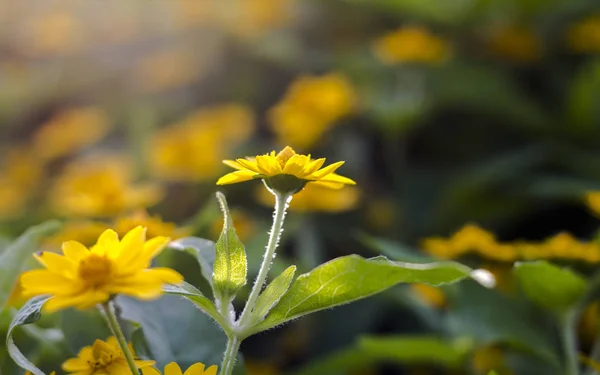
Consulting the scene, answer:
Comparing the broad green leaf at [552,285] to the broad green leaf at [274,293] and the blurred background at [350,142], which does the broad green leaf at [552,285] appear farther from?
the broad green leaf at [274,293]

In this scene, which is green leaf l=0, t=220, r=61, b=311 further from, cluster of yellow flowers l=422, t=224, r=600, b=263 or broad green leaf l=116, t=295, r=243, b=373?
cluster of yellow flowers l=422, t=224, r=600, b=263

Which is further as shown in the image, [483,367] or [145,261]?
[483,367]

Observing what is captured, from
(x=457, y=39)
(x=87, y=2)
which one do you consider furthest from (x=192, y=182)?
(x=87, y=2)

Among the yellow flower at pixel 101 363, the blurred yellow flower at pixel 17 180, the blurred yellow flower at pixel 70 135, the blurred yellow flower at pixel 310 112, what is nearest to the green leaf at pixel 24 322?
the yellow flower at pixel 101 363

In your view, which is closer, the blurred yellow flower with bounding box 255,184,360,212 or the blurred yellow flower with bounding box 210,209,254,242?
the blurred yellow flower with bounding box 210,209,254,242

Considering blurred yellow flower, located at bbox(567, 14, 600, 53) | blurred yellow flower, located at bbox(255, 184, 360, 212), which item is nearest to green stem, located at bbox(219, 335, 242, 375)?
blurred yellow flower, located at bbox(255, 184, 360, 212)

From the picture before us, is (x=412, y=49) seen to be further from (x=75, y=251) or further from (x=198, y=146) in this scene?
(x=75, y=251)

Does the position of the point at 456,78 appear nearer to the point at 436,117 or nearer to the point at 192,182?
the point at 436,117
